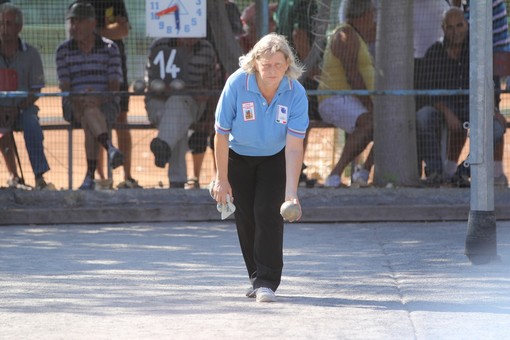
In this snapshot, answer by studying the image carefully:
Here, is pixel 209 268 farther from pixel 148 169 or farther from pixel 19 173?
pixel 148 169

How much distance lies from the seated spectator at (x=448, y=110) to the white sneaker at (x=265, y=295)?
4297mm

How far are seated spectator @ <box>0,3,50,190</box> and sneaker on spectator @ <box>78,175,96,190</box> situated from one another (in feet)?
1.36

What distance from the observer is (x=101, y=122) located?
10.7 metres

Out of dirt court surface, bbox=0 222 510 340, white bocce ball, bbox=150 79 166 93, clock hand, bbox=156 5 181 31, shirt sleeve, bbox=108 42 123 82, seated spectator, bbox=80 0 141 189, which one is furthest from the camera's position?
seated spectator, bbox=80 0 141 189

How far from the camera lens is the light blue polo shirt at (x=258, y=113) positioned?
652 centimetres

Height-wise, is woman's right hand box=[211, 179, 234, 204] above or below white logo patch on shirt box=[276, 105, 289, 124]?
below

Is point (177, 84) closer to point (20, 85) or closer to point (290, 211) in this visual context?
point (20, 85)

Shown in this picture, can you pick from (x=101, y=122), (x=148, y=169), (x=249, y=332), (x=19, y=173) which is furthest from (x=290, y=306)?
(x=148, y=169)

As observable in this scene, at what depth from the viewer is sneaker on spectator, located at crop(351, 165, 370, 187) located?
10602 mm

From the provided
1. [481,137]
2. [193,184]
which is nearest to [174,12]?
[193,184]

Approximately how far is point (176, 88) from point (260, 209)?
164 inches

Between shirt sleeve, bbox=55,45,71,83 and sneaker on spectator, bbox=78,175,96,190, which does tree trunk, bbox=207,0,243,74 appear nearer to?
shirt sleeve, bbox=55,45,71,83

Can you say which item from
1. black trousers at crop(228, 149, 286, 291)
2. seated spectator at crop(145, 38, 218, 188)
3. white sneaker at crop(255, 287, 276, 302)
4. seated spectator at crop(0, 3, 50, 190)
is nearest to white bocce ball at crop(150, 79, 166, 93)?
seated spectator at crop(145, 38, 218, 188)

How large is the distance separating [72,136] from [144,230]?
1892 millimetres
